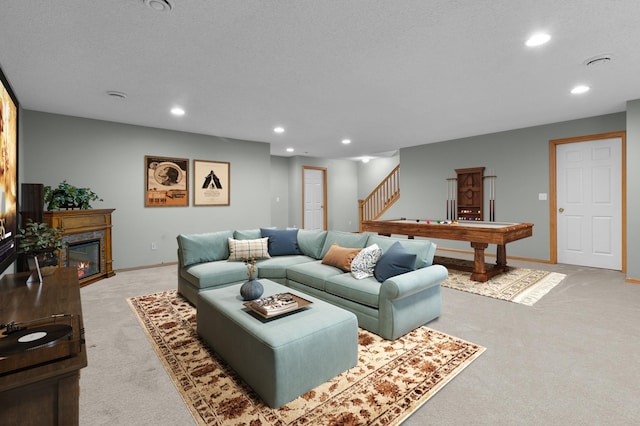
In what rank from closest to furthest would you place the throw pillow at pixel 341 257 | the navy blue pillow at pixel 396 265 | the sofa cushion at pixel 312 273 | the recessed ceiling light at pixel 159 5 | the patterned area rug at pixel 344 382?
1. the patterned area rug at pixel 344 382
2. the recessed ceiling light at pixel 159 5
3. the navy blue pillow at pixel 396 265
4. the sofa cushion at pixel 312 273
5. the throw pillow at pixel 341 257

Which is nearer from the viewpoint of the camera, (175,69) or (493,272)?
(175,69)

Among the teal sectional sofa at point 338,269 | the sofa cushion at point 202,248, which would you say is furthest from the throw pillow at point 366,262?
the sofa cushion at point 202,248

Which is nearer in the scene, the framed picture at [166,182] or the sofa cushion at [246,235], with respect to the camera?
the sofa cushion at [246,235]

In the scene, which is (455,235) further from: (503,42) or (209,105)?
(209,105)

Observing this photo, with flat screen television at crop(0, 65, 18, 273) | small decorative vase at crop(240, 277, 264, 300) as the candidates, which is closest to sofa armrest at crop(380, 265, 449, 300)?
small decorative vase at crop(240, 277, 264, 300)

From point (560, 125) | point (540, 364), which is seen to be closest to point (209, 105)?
point (540, 364)

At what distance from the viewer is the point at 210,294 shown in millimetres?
2645

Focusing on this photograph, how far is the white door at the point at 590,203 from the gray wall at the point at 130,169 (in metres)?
5.81

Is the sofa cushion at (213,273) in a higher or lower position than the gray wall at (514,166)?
lower

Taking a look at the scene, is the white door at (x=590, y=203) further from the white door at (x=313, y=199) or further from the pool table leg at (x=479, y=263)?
the white door at (x=313, y=199)

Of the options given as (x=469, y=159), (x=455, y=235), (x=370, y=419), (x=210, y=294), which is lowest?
(x=370, y=419)

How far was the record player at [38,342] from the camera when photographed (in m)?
1.03

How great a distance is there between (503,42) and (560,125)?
3826 millimetres

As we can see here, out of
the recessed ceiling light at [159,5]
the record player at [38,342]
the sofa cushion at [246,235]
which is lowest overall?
the record player at [38,342]
